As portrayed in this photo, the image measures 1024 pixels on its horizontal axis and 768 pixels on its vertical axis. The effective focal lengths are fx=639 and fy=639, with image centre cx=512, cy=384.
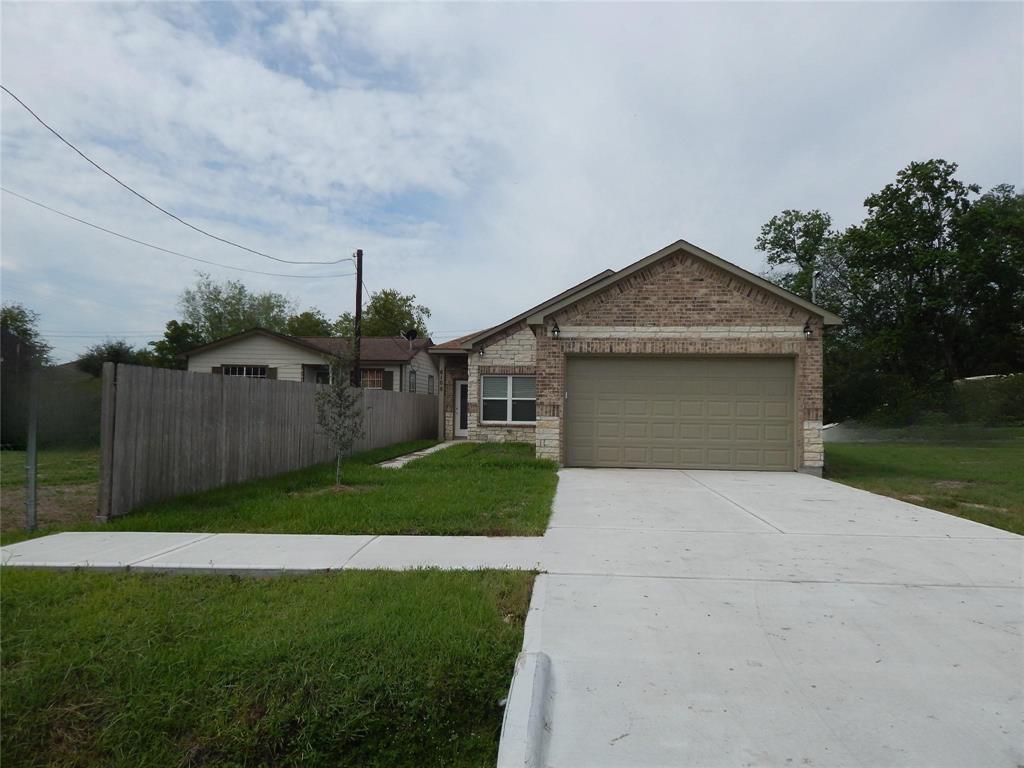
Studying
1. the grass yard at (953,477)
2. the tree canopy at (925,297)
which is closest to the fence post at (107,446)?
the grass yard at (953,477)

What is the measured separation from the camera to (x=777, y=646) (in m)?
4.07

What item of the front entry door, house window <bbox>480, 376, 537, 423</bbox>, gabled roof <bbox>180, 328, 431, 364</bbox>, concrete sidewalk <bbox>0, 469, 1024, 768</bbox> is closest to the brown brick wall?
the front entry door

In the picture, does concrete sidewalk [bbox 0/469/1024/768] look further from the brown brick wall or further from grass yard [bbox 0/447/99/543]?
the brown brick wall

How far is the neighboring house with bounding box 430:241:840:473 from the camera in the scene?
13195 mm

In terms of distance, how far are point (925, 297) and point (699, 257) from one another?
77.3 feet

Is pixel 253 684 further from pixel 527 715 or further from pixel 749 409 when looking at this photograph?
pixel 749 409

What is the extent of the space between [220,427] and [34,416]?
2809mm

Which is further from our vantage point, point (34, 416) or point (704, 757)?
point (34, 416)

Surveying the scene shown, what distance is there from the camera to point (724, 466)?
13383 millimetres

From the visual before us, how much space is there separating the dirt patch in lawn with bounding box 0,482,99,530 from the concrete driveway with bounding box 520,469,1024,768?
221 inches

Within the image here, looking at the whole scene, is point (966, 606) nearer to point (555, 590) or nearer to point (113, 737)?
point (555, 590)

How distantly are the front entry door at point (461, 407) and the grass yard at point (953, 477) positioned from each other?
1137 centimetres

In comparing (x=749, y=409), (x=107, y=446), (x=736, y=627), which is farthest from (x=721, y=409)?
(x=107, y=446)

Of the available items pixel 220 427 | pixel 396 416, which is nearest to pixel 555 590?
pixel 220 427
